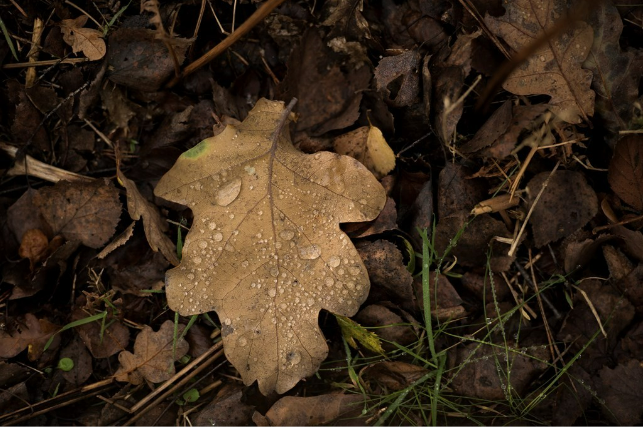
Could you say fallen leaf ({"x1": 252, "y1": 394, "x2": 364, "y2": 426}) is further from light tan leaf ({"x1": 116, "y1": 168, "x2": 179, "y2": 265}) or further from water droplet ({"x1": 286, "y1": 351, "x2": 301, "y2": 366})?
light tan leaf ({"x1": 116, "y1": 168, "x2": 179, "y2": 265})

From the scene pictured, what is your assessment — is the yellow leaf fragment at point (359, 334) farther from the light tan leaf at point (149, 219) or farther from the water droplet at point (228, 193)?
the light tan leaf at point (149, 219)

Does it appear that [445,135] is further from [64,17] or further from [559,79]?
[64,17]

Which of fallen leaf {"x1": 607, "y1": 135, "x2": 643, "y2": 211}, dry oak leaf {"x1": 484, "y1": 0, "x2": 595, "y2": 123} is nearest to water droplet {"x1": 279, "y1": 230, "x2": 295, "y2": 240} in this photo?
dry oak leaf {"x1": 484, "y1": 0, "x2": 595, "y2": 123}

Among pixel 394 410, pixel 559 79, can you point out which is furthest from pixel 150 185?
pixel 559 79

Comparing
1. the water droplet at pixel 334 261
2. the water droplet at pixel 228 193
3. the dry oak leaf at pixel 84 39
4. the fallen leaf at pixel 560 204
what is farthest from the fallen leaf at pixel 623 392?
the dry oak leaf at pixel 84 39

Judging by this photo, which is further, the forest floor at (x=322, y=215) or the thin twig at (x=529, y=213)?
the thin twig at (x=529, y=213)

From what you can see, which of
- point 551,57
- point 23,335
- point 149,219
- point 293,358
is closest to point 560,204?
point 551,57
